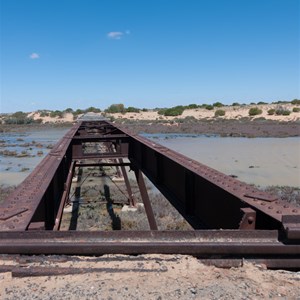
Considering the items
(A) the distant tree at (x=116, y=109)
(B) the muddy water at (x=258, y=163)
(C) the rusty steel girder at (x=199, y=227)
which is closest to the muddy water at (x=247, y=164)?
(B) the muddy water at (x=258, y=163)

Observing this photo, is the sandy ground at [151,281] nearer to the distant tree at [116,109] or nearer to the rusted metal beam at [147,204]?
the rusted metal beam at [147,204]

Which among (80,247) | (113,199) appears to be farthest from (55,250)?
(113,199)

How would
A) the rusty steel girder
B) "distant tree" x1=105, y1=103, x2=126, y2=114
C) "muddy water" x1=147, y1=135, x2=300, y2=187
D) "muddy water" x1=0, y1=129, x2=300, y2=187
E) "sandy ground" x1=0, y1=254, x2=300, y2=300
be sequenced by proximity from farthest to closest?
"distant tree" x1=105, y1=103, x2=126, y2=114 < "muddy water" x1=0, y1=129, x2=300, y2=187 < "muddy water" x1=147, y1=135, x2=300, y2=187 < the rusty steel girder < "sandy ground" x1=0, y1=254, x2=300, y2=300

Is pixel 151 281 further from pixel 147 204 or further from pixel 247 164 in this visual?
pixel 247 164

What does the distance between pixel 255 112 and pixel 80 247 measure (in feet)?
309

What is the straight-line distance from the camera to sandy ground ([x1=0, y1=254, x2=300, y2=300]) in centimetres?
246

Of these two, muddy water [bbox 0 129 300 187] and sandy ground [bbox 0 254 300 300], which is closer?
sandy ground [bbox 0 254 300 300]

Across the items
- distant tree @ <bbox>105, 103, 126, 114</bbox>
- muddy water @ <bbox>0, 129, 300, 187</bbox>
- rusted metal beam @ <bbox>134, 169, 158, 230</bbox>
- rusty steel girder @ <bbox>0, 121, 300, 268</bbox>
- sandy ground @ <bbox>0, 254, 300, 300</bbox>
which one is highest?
distant tree @ <bbox>105, 103, 126, 114</bbox>

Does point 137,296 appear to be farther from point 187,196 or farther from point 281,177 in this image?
point 281,177

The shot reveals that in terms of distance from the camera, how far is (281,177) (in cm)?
1997

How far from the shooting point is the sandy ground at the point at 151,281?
2455 mm

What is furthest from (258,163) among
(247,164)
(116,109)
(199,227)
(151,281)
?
(116,109)

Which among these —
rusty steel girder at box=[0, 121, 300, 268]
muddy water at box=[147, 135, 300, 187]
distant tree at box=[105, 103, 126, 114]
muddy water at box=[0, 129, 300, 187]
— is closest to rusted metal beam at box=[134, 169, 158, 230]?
rusty steel girder at box=[0, 121, 300, 268]

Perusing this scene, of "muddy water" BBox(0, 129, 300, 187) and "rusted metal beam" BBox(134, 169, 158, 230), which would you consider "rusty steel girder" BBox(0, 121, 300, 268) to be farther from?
"muddy water" BBox(0, 129, 300, 187)
